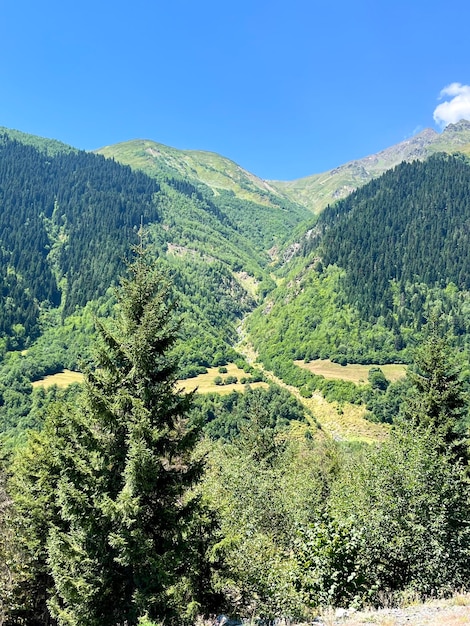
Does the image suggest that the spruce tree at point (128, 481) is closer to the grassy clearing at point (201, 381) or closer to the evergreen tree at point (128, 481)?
the evergreen tree at point (128, 481)

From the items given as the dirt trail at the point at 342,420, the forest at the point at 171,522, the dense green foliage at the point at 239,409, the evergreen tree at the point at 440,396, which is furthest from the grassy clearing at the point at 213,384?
the forest at the point at 171,522

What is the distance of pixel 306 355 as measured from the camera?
184 metres

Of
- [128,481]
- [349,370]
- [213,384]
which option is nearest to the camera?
[128,481]

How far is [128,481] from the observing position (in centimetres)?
1425

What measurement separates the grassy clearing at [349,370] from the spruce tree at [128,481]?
143 m

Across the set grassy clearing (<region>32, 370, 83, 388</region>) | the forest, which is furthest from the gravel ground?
grassy clearing (<region>32, 370, 83, 388</region>)

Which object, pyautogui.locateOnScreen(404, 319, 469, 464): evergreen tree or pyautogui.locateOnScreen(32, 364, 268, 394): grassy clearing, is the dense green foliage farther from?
pyautogui.locateOnScreen(404, 319, 469, 464): evergreen tree

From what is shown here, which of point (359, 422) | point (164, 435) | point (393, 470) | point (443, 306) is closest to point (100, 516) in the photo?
point (164, 435)

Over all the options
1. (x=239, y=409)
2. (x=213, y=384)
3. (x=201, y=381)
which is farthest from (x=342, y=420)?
(x=201, y=381)

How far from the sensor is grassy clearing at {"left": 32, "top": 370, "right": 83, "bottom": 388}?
149m

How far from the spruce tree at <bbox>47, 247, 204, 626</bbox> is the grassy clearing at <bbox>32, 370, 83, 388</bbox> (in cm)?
14200

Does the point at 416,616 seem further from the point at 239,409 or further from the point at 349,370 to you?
the point at 349,370

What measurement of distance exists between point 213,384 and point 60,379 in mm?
57809

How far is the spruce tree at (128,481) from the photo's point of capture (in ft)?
46.3
